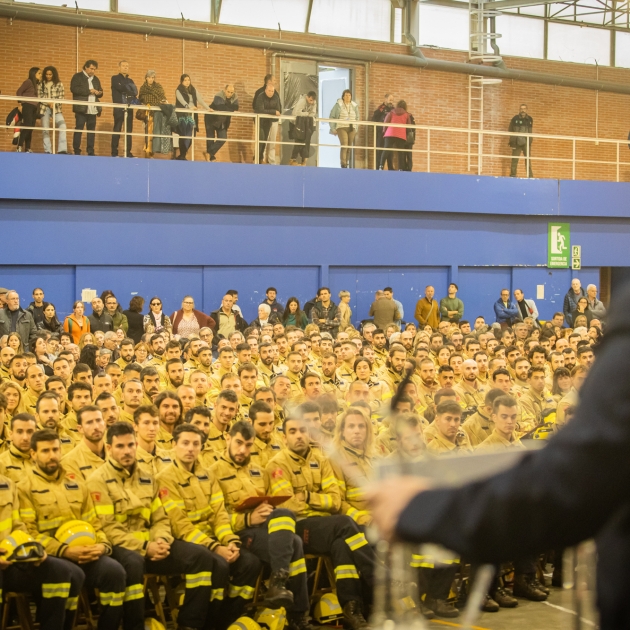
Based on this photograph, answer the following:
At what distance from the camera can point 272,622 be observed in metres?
6.29

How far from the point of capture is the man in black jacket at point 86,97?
16328 mm

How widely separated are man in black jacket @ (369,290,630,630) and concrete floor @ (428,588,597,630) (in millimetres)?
5523

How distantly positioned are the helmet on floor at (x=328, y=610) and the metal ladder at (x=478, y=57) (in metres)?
15.1

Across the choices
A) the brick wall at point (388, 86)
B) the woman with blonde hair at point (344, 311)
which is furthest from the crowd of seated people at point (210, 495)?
the brick wall at point (388, 86)

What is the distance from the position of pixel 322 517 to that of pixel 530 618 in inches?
67.5

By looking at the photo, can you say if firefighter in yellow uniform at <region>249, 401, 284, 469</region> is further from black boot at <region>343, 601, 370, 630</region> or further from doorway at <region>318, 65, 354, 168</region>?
doorway at <region>318, 65, 354, 168</region>

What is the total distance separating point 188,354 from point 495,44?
13.7 meters

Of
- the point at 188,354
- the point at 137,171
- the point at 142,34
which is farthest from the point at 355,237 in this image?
the point at 188,354

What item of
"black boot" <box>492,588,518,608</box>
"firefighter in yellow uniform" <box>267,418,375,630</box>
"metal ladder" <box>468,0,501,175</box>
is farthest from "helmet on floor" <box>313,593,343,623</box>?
"metal ladder" <box>468,0,501,175</box>

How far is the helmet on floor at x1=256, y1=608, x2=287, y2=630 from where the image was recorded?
6.29m

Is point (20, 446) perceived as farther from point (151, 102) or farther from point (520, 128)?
point (520, 128)

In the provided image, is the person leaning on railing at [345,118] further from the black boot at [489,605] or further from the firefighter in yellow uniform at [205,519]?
the firefighter in yellow uniform at [205,519]

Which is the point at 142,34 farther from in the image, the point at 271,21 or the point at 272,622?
the point at 272,622

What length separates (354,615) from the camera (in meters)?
6.50
